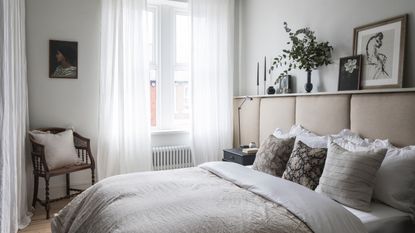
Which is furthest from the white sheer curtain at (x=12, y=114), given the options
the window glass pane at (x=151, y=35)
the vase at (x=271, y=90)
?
the vase at (x=271, y=90)

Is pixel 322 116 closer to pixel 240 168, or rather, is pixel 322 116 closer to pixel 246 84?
pixel 240 168

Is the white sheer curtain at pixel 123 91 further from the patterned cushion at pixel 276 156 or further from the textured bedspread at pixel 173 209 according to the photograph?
the patterned cushion at pixel 276 156

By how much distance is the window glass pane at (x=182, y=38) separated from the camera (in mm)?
4061

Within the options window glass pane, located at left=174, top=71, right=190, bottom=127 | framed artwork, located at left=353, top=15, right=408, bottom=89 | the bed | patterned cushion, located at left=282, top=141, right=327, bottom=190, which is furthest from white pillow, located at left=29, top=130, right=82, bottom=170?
framed artwork, located at left=353, top=15, right=408, bottom=89

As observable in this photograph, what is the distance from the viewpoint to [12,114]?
2328 millimetres

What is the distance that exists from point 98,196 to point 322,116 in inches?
76.5

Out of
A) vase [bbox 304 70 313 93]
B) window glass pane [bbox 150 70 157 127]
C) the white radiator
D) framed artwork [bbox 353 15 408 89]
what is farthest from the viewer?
window glass pane [bbox 150 70 157 127]

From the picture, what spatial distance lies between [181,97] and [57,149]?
5.77 ft

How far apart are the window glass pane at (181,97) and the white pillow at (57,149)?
4.82 ft

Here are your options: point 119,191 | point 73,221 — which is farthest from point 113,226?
point 73,221

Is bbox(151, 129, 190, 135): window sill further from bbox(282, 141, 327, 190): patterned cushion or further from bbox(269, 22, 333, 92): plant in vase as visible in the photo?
bbox(282, 141, 327, 190): patterned cushion

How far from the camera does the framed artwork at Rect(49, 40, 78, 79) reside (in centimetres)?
333

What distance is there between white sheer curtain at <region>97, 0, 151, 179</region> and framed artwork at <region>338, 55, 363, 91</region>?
2.24 metres

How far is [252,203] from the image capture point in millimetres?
1611
